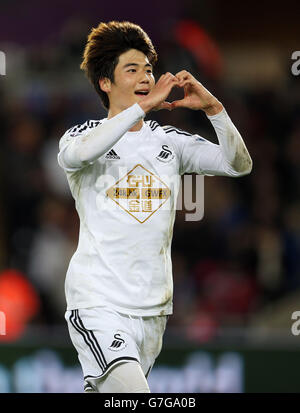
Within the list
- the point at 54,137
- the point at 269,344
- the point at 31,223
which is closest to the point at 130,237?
the point at 269,344

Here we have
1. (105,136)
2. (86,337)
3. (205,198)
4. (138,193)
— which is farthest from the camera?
(205,198)

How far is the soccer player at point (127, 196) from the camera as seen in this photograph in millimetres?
4574

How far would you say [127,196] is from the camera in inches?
187

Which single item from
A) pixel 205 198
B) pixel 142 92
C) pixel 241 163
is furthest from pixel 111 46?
pixel 205 198

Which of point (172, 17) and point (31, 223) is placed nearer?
point (31, 223)

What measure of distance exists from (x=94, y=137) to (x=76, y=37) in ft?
21.5

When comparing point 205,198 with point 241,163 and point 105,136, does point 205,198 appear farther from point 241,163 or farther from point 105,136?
point 105,136

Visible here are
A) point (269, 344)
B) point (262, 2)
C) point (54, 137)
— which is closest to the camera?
point (269, 344)

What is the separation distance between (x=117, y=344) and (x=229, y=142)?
1.20 metres

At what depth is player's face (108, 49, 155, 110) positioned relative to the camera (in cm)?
482

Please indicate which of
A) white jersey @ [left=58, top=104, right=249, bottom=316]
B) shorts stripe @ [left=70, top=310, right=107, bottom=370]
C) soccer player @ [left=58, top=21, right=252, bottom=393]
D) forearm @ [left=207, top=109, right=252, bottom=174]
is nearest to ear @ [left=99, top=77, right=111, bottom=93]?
soccer player @ [left=58, top=21, right=252, bottom=393]

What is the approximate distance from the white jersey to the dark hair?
35 cm

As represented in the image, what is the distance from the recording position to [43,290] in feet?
29.9
